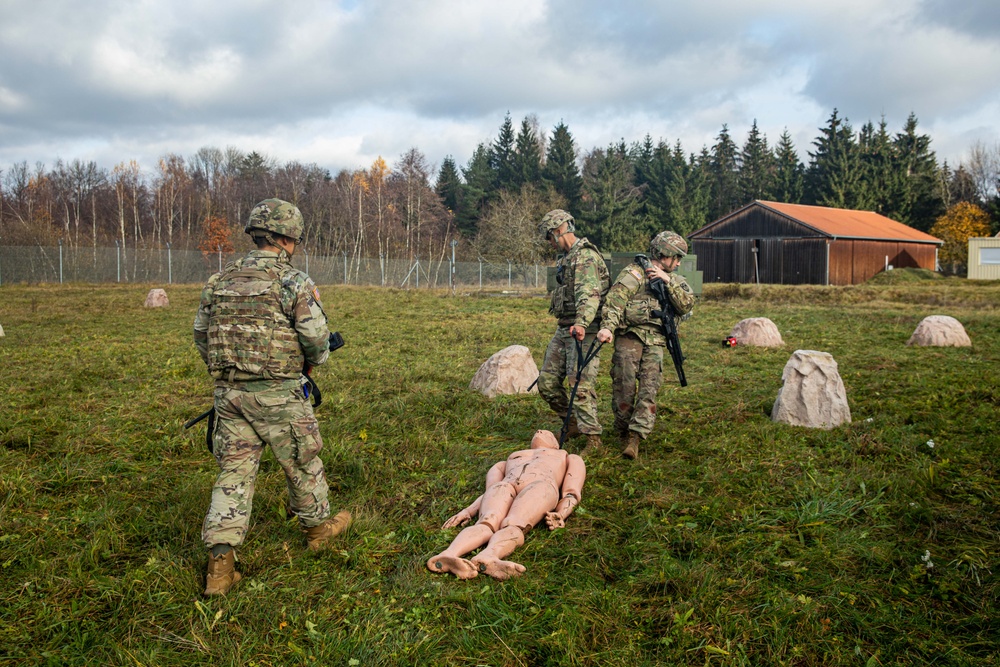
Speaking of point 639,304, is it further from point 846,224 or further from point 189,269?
point 846,224

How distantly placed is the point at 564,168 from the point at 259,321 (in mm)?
56889

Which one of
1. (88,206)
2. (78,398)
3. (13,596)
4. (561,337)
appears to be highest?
(88,206)

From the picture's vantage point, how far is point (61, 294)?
2492 cm

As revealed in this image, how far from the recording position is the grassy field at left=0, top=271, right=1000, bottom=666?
10.8 ft

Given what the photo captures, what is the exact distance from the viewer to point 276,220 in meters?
4.07

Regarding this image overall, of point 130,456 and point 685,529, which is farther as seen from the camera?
point 130,456

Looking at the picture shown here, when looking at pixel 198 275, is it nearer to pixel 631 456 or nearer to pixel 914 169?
pixel 631 456

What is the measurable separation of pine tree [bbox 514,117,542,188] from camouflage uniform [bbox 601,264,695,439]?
5357 cm

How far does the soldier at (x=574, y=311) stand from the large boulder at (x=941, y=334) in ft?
27.4

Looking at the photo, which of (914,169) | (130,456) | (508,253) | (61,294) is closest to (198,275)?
(61,294)

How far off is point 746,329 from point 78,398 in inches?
408

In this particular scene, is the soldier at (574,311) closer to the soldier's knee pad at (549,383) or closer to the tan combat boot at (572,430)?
the soldier's knee pad at (549,383)

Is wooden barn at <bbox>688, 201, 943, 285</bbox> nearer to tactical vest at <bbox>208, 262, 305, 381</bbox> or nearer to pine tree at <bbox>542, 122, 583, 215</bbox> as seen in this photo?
pine tree at <bbox>542, 122, 583, 215</bbox>

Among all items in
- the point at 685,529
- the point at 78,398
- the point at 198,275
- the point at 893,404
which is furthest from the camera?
the point at 198,275
